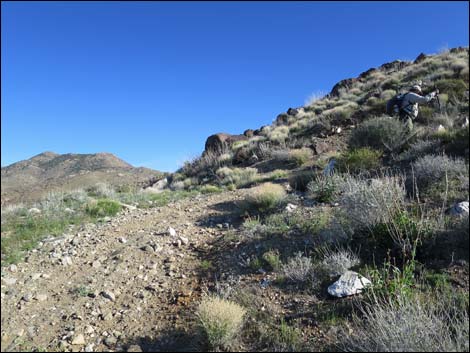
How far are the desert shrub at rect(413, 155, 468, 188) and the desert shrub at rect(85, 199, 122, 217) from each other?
6.27 meters

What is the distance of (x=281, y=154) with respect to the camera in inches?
479

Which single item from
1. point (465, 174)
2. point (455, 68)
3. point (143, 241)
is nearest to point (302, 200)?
point (465, 174)

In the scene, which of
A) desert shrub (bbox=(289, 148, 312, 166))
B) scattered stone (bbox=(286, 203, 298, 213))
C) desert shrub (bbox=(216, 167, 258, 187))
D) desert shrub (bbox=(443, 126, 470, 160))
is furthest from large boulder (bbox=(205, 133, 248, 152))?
desert shrub (bbox=(443, 126, 470, 160))

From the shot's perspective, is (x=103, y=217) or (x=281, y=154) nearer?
(x=103, y=217)

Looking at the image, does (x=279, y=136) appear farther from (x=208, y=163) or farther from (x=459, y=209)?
(x=459, y=209)

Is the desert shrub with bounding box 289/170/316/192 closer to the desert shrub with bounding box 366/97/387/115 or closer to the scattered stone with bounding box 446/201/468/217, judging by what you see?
the scattered stone with bounding box 446/201/468/217

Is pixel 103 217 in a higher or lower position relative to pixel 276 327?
higher

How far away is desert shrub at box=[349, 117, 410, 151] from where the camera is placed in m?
8.45

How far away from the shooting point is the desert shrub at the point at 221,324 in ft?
9.64

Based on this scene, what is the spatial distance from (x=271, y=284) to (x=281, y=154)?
8695 millimetres

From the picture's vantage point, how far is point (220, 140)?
18922 mm

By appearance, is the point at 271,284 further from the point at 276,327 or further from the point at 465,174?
the point at 465,174

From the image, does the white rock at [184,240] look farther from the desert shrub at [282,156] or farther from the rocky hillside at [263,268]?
the desert shrub at [282,156]

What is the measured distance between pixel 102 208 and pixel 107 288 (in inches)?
139
